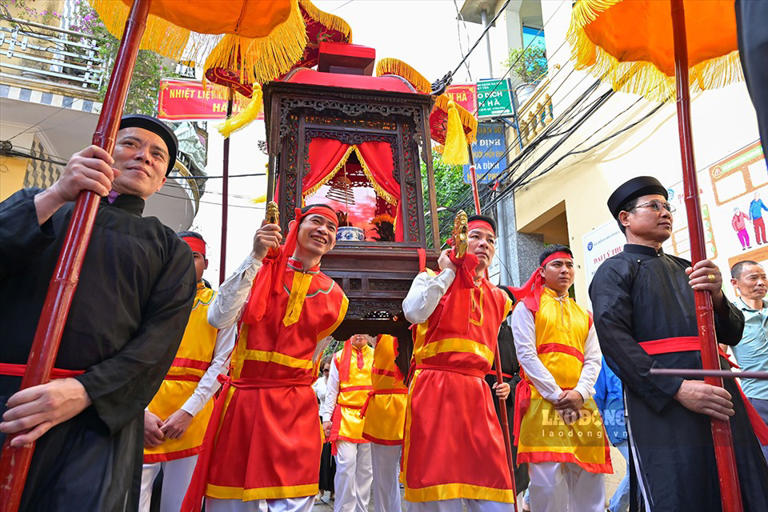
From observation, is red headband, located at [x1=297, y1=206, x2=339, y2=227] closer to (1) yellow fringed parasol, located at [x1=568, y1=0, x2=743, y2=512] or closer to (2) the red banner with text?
(1) yellow fringed parasol, located at [x1=568, y1=0, x2=743, y2=512]

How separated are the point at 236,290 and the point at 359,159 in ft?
8.50

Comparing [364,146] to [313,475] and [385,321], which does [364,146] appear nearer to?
[385,321]

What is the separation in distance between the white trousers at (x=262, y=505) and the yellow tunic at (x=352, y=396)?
276 centimetres

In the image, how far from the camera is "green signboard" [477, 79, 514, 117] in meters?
10.4

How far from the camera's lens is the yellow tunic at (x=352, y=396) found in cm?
547

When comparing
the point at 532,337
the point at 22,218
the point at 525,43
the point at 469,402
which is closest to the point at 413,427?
the point at 469,402

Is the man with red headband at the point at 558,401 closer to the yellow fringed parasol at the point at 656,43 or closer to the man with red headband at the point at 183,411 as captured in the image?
the yellow fringed parasol at the point at 656,43

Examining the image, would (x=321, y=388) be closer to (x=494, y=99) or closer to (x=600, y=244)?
(x=600, y=244)

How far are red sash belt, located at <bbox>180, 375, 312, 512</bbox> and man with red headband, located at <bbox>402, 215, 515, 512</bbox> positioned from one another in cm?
72

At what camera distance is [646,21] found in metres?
2.97

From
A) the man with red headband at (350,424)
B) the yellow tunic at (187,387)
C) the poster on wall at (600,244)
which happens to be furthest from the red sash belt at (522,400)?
the poster on wall at (600,244)

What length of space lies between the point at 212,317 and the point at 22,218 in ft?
4.68

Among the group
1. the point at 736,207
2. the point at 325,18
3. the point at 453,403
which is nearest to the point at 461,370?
the point at 453,403

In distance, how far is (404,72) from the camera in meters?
5.38
